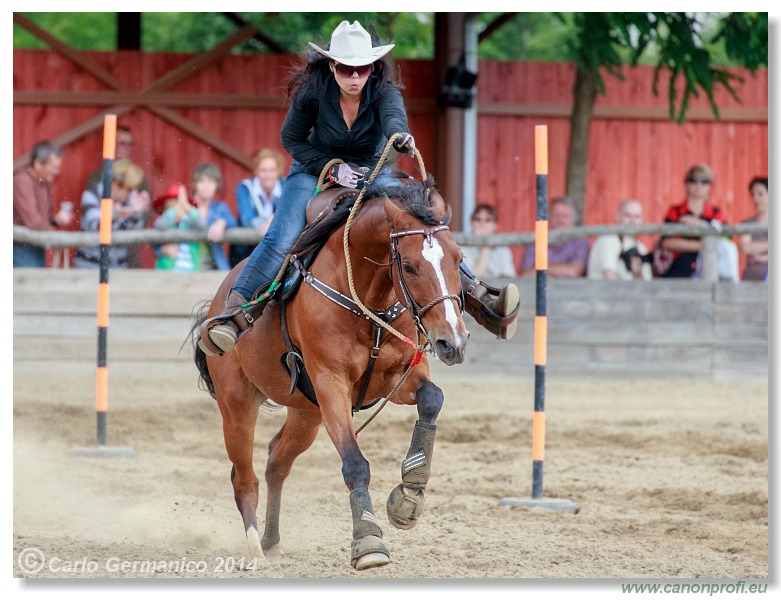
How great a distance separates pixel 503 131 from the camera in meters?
13.5

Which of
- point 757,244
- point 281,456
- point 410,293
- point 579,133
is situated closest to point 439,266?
point 410,293

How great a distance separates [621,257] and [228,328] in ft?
22.8

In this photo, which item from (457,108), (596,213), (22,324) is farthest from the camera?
(596,213)

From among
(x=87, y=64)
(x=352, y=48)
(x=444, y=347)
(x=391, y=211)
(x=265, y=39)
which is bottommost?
(x=444, y=347)

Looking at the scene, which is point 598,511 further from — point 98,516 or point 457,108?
point 457,108

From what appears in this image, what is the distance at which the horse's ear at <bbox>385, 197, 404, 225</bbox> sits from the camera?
4695mm

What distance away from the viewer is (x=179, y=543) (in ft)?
20.4

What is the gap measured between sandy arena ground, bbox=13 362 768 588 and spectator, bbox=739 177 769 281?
1176 mm

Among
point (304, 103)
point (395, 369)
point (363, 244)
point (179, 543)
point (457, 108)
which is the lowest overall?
point (179, 543)

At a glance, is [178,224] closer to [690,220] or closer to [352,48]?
[690,220]

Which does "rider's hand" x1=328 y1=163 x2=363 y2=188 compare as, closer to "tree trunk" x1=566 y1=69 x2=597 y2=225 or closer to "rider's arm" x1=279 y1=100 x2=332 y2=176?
"rider's arm" x1=279 y1=100 x2=332 y2=176

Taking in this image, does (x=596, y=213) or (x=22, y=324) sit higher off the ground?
(x=596, y=213)

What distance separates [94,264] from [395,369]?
6517 mm

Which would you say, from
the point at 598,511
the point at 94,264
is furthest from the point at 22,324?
the point at 598,511
